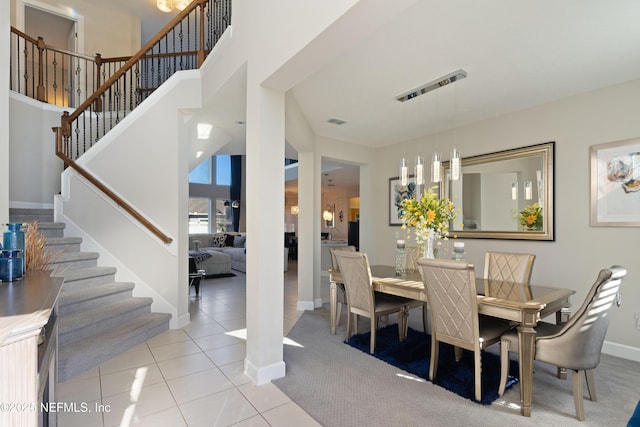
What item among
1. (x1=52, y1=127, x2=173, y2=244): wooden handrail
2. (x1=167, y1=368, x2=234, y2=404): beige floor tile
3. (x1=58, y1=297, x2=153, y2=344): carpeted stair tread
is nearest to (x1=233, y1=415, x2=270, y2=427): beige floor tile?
(x1=167, y1=368, x2=234, y2=404): beige floor tile

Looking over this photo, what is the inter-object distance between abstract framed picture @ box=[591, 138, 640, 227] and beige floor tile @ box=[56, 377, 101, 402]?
4784 mm

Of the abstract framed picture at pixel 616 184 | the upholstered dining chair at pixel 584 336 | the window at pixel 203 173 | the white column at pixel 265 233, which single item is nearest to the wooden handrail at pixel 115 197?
the white column at pixel 265 233

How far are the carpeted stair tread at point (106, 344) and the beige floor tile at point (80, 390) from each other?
0.44ft

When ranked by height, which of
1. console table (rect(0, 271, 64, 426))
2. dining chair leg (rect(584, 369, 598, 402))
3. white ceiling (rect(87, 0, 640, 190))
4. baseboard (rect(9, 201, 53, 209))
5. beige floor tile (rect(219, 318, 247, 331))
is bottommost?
beige floor tile (rect(219, 318, 247, 331))

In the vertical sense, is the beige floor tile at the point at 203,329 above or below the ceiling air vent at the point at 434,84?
below

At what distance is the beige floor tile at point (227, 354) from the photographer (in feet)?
9.38

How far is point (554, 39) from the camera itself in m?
2.36

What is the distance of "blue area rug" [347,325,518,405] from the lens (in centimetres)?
241

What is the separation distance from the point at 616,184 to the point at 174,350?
4718 millimetres

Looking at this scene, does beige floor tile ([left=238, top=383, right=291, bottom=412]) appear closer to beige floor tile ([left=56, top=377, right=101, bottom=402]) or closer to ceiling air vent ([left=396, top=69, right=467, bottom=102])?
beige floor tile ([left=56, top=377, right=101, bottom=402])

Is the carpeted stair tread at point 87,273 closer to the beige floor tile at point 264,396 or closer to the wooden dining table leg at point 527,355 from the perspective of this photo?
the beige floor tile at point 264,396

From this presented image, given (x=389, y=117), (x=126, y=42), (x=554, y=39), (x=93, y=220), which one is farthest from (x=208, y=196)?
(x=554, y=39)

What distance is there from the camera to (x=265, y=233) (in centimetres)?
253

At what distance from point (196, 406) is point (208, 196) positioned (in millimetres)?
10529
